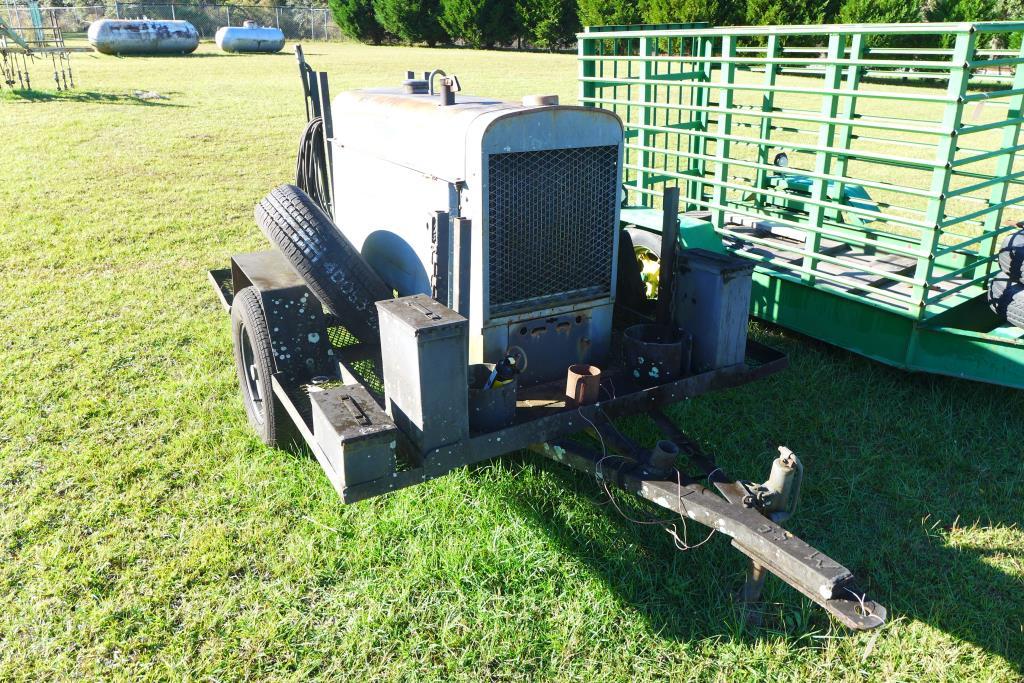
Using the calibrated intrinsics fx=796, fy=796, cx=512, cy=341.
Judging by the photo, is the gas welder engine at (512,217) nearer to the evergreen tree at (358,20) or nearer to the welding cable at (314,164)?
the welding cable at (314,164)

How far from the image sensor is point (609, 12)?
29.8 meters

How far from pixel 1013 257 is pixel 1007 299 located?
0.25m

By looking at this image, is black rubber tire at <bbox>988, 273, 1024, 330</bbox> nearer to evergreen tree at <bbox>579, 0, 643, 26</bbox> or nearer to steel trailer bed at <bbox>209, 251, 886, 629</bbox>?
steel trailer bed at <bbox>209, 251, 886, 629</bbox>

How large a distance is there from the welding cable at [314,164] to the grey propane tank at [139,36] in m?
29.9

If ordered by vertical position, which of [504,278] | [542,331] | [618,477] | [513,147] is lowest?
[618,477]

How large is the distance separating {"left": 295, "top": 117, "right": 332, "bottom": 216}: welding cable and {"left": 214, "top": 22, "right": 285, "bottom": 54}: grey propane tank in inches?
1287

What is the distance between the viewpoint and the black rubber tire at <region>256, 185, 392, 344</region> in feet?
11.2

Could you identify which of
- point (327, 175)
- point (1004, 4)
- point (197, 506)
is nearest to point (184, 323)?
point (327, 175)

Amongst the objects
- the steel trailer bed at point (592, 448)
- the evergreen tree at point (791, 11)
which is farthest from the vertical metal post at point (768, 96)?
the evergreen tree at point (791, 11)

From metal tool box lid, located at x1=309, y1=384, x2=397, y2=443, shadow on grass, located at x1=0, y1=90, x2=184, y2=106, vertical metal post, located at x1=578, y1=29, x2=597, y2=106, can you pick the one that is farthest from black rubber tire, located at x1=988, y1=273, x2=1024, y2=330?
shadow on grass, located at x1=0, y1=90, x2=184, y2=106

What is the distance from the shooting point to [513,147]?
116 inches

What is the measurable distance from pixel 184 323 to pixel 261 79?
64.5 ft

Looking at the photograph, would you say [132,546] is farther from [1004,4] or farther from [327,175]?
[1004,4]

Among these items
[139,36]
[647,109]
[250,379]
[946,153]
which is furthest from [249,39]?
[946,153]
